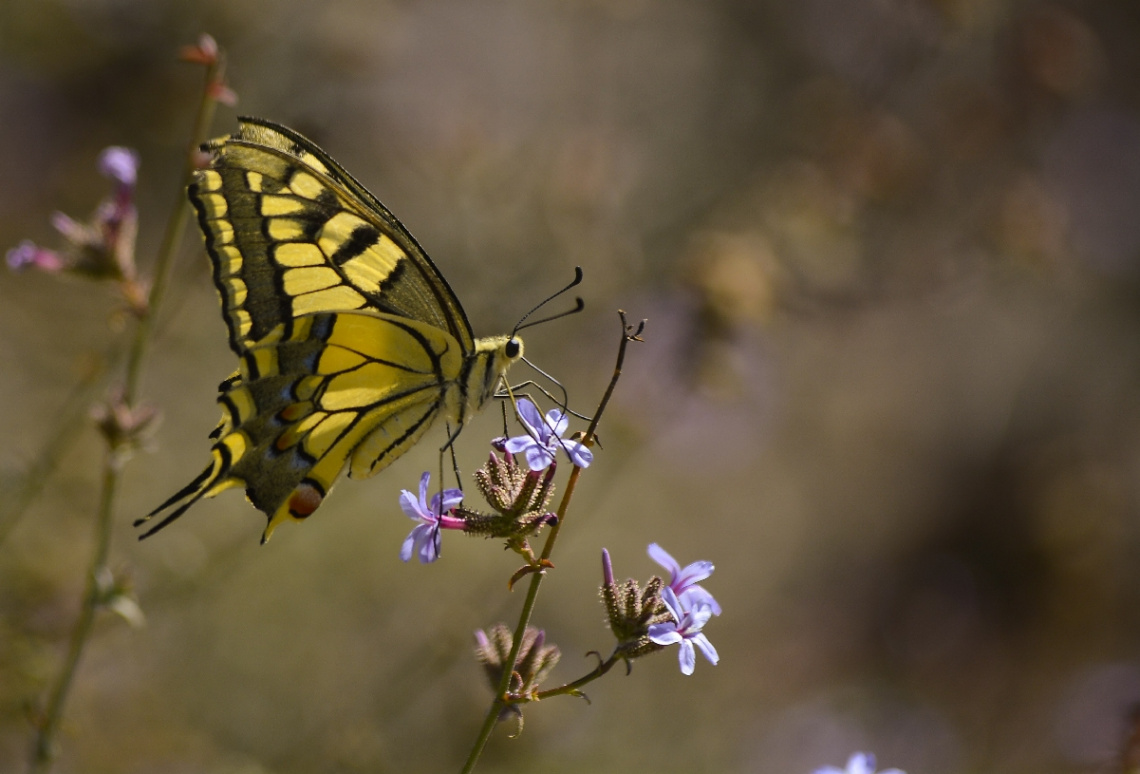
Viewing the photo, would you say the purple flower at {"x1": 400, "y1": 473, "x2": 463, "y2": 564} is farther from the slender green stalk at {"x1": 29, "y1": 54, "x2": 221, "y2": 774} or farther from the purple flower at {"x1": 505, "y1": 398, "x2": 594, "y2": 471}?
the slender green stalk at {"x1": 29, "y1": 54, "x2": 221, "y2": 774}

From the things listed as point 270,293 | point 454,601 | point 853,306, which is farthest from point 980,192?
point 270,293

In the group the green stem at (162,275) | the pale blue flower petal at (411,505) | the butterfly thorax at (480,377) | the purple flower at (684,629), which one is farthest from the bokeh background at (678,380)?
the purple flower at (684,629)

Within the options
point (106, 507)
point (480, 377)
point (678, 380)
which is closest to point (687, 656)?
point (480, 377)

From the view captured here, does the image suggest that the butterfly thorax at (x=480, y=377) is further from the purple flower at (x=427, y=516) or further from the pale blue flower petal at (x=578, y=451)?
the pale blue flower petal at (x=578, y=451)

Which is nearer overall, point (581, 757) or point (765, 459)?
point (581, 757)

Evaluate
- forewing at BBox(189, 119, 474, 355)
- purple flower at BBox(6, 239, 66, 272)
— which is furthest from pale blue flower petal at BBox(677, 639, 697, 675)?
purple flower at BBox(6, 239, 66, 272)

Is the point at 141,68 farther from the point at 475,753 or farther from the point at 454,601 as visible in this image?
the point at 475,753

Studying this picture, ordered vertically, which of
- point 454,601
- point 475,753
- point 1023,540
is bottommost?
point 475,753

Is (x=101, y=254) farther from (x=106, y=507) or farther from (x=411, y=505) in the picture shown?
(x=411, y=505)
